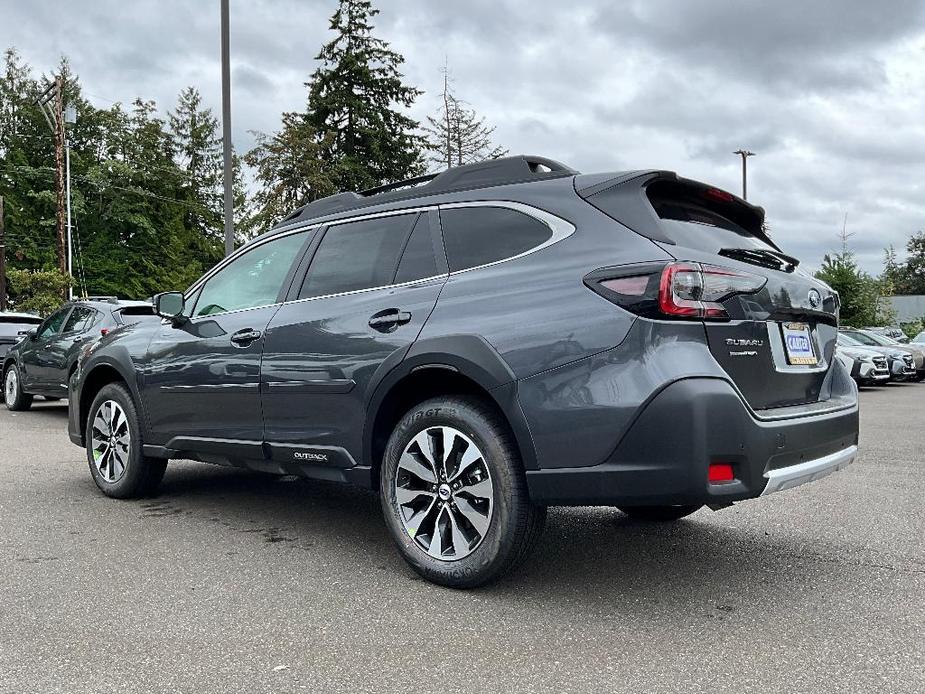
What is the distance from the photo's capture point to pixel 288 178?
34094 millimetres

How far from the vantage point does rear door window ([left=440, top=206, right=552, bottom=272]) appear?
3.80m

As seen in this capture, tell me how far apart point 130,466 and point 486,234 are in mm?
3129

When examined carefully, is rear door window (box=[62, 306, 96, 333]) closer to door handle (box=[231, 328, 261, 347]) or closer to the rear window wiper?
door handle (box=[231, 328, 261, 347])

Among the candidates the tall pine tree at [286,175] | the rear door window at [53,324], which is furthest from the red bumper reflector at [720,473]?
the tall pine tree at [286,175]

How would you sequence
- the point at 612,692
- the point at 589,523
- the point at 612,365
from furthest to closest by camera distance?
the point at 589,523
the point at 612,365
the point at 612,692

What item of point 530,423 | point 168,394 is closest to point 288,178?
point 168,394

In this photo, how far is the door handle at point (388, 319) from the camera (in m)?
4.00

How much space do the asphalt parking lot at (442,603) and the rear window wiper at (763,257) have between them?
4.75 feet

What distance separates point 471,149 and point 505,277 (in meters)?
33.2

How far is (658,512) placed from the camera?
4984 millimetres

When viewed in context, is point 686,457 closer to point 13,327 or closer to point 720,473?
point 720,473

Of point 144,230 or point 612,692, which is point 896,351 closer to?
point 612,692

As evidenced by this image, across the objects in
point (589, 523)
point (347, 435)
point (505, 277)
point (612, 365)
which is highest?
point (505, 277)

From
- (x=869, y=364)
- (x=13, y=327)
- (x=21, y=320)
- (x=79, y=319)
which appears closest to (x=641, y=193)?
(x=79, y=319)
